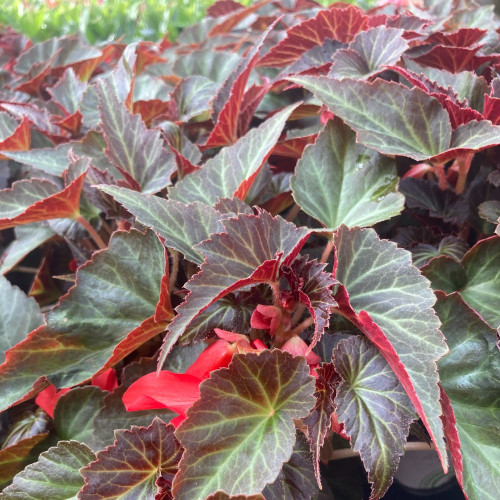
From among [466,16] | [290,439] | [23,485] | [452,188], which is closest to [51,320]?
[23,485]

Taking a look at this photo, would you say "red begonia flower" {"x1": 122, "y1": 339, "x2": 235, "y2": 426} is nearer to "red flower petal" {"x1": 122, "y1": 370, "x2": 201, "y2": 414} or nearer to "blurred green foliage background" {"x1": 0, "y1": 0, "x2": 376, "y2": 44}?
"red flower petal" {"x1": 122, "y1": 370, "x2": 201, "y2": 414}

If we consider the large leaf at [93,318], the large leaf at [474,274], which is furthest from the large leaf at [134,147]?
the large leaf at [474,274]

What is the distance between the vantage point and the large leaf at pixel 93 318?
0.57 meters

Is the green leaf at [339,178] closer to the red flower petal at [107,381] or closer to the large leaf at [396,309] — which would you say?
the large leaf at [396,309]

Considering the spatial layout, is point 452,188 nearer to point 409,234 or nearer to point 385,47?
point 409,234

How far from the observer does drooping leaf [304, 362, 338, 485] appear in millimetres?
466

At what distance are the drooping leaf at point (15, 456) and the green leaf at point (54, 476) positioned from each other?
0.23 ft

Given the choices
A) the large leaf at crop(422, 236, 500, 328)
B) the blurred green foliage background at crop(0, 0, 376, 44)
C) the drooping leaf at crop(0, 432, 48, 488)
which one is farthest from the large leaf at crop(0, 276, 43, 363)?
the blurred green foliage background at crop(0, 0, 376, 44)

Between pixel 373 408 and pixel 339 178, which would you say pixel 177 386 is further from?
pixel 339 178

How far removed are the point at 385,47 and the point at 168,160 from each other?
310mm

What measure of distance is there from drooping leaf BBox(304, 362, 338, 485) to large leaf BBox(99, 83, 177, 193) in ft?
1.05

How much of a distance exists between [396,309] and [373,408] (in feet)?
0.29

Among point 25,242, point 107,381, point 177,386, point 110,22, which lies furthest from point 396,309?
point 110,22

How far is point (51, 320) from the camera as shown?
57 centimetres
